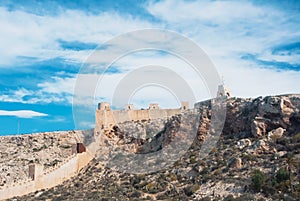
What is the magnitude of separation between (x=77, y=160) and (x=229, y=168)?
62.4ft

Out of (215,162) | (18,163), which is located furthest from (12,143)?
(215,162)

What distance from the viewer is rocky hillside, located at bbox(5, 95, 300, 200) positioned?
30.1m

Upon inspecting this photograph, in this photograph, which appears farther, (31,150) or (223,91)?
(31,150)

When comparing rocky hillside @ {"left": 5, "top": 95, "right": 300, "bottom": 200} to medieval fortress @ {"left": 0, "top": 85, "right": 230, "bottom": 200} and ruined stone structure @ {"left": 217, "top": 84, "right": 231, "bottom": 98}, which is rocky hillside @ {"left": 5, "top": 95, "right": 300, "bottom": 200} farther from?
ruined stone structure @ {"left": 217, "top": 84, "right": 231, "bottom": 98}

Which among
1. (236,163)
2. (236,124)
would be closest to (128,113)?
(236,124)

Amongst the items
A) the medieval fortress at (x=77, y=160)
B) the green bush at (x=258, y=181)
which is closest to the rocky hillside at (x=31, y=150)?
the medieval fortress at (x=77, y=160)

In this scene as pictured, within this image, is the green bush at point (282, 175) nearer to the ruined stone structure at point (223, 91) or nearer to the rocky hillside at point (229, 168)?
the rocky hillside at point (229, 168)

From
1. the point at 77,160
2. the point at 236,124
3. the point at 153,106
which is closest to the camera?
the point at 236,124

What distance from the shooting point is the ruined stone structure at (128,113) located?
56.6 metres

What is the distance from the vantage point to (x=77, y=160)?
155 feet

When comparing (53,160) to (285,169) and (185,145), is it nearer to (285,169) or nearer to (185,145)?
(185,145)

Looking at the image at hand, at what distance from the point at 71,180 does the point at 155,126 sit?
11651mm

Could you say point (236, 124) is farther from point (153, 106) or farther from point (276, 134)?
point (153, 106)

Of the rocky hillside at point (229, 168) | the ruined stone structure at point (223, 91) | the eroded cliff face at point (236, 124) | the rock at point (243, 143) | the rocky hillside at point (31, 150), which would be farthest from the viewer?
the rocky hillside at point (31, 150)
